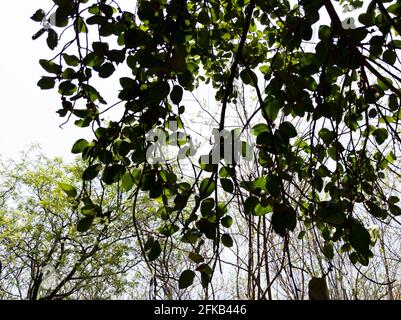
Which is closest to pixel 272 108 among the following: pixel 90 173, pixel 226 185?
pixel 226 185

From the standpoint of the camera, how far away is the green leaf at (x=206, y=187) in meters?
0.73

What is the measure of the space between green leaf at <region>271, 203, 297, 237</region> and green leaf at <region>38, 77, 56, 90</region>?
1.77 ft

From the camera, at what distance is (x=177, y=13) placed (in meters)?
0.76

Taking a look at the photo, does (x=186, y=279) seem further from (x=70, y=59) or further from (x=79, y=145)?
(x=70, y=59)

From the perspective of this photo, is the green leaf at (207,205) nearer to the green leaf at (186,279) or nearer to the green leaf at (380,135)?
the green leaf at (186,279)

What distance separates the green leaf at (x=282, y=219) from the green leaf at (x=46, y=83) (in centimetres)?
54

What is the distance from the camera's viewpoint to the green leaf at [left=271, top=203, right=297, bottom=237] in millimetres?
623

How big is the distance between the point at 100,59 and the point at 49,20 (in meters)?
0.14

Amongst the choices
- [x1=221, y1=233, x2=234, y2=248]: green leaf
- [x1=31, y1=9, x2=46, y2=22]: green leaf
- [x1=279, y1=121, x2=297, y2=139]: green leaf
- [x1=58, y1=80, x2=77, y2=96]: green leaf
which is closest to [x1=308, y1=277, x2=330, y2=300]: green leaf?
[x1=221, y1=233, x2=234, y2=248]: green leaf

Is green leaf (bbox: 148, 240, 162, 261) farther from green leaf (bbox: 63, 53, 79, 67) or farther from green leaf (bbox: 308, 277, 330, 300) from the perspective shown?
green leaf (bbox: 63, 53, 79, 67)

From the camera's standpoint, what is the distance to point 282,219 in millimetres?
630
